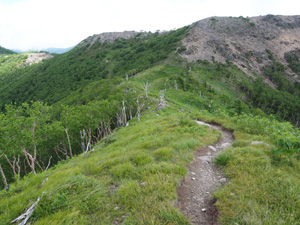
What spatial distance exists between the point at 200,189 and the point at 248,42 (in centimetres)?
13161

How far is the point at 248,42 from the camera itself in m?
108

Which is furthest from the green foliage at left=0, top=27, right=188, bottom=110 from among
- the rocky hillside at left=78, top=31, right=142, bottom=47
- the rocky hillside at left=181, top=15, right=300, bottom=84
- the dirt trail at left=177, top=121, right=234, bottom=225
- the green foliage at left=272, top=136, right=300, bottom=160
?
the green foliage at left=272, top=136, right=300, bottom=160

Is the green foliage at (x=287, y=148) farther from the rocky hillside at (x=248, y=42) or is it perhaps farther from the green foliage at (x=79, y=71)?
the rocky hillside at (x=248, y=42)

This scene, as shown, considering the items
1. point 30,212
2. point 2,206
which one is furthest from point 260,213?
point 2,206

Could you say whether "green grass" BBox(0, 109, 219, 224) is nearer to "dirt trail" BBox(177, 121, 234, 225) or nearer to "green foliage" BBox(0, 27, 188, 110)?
"dirt trail" BBox(177, 121, 234, 225)

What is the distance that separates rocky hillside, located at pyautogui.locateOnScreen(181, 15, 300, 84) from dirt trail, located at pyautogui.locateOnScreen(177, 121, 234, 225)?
89.3 m

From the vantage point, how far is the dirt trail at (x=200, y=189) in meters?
4.54

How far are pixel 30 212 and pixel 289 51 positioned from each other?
153567 millimetres

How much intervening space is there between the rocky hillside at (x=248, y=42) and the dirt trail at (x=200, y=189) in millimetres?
89263

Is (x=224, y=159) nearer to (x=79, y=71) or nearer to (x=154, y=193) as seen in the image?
(x=154, y=193)

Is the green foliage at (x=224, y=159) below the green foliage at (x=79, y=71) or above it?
below

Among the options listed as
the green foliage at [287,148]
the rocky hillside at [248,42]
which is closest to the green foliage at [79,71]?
the rocky hillside at [248,42]

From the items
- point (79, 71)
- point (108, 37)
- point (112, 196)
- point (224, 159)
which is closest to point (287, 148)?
point (224, 159)

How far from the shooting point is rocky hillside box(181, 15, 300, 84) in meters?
96.2
